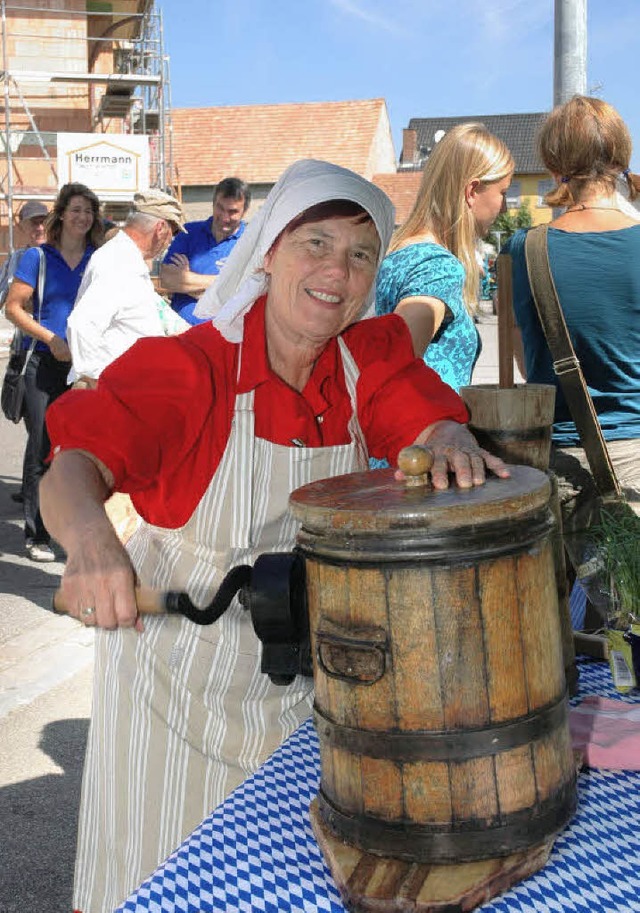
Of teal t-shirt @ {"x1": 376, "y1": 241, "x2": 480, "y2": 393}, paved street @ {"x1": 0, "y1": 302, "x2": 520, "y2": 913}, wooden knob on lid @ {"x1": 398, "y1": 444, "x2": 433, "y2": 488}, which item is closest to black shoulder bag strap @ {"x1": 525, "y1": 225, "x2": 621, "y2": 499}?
teal t-shirt @ {"x1": 376, "y1": 241, "x2": 480, "y2": 393}

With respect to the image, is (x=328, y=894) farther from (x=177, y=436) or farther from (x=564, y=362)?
(x=564, y=362)

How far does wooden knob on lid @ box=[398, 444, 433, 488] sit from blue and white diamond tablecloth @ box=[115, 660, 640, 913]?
450mm

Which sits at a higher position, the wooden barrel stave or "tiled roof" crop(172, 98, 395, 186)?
"tiled roof" crop(172, 98, 395, 186)

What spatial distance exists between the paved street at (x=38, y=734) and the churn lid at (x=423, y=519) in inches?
83.3

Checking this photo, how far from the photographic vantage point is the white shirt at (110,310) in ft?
16.0

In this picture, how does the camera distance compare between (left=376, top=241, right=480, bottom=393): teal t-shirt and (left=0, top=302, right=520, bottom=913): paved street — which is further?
(left=0, top=302, right=520, bottom=913): paved street

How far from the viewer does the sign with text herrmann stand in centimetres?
2148

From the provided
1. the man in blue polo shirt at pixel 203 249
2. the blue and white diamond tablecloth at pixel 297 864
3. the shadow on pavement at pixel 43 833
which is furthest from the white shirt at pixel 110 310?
the blue and white diamond tablecloth at pixel 297 864

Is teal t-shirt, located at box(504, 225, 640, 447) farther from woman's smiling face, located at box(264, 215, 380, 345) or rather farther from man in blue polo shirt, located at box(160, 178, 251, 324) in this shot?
man in blue polo shirt, located at box(160, 178, 251, 324)

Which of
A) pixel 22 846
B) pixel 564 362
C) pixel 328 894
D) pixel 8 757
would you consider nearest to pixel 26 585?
pixel 8 757

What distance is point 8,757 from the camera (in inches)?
145

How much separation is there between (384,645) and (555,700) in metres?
0.23

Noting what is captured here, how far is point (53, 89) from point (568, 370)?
23.4 meters

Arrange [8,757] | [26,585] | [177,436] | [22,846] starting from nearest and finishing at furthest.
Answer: [177,436]
[22,846]
[8,757]
[26,585]
